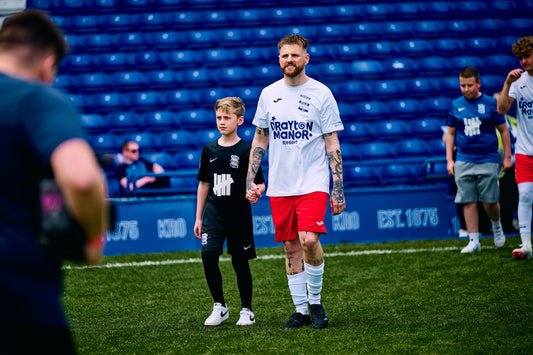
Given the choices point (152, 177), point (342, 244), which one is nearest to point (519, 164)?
point (342, 244)

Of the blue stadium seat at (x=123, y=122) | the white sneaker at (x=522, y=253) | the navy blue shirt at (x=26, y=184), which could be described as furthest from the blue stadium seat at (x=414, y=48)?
the navy blue shirt at (x=26, y=184)

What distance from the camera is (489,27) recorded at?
1623 centimetres

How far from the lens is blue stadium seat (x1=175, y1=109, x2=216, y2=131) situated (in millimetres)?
14148

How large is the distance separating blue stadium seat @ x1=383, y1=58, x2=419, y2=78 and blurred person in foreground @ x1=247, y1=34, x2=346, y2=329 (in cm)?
1067

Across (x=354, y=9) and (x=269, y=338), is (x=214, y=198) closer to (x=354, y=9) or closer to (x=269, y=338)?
(x=269, y=338)

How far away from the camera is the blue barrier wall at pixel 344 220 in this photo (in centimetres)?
962

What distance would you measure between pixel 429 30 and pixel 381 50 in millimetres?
1453

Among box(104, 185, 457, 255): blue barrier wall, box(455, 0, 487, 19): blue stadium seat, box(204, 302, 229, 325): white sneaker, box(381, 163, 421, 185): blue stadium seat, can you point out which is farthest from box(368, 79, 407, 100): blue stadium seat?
box(204, 302, 229, 325): white sneaker

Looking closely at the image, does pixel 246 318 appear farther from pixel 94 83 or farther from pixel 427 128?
pixel 94 83

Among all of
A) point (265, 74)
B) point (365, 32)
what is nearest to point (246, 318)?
point (265, 74)

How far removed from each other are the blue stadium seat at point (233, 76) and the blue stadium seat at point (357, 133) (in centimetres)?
251

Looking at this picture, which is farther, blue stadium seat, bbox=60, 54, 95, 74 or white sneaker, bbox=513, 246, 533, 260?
blue stadium seat, bbox=60, 54, 95, 74

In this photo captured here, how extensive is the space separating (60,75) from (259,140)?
11290mm

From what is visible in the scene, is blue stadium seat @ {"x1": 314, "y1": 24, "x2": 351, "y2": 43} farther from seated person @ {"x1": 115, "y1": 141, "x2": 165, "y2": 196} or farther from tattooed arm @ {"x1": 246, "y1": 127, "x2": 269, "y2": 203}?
tattooed arm @ {"x1": 246, "y1": 127, "x2": 269, "y2": 203}
